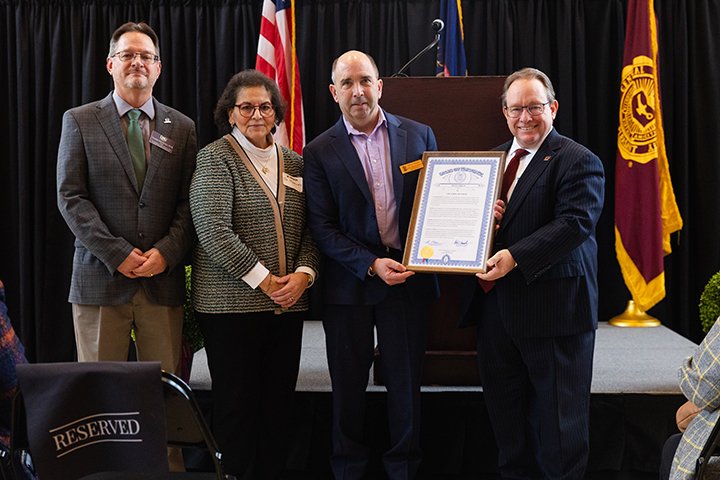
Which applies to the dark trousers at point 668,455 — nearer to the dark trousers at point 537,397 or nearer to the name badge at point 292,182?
the dark trousers at point 537,397

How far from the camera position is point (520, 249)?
2754 millimetres

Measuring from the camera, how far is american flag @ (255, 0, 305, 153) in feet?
16.9

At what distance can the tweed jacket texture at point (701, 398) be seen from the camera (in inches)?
80.5

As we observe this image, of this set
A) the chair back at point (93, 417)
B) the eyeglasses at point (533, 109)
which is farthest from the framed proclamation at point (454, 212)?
the chair back at point (93, 417)

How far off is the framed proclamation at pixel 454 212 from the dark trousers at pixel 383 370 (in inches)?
8.9

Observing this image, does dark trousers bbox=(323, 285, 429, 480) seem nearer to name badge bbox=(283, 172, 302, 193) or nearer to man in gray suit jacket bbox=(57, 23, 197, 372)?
name badge bbox=(283, 172, 302, 193)

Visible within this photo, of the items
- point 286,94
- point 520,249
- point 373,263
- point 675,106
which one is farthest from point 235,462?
point 675,106

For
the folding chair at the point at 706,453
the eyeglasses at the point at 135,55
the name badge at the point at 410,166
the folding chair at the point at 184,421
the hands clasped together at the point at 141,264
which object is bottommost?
the folding chair at the point at 706,453

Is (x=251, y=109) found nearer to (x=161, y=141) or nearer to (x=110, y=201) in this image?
(x=161, y=141)

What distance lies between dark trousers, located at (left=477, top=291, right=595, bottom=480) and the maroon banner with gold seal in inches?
89.6

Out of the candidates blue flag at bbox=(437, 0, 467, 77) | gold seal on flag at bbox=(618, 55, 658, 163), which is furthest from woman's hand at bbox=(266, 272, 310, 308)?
gold seal on flag at bbox=(618, 55, 658, 163)

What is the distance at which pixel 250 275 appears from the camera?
286 centimetres

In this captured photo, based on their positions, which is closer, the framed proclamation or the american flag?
the framed proclamation

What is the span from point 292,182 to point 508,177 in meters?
0.83
